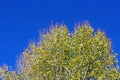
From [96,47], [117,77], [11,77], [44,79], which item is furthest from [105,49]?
[11,77]

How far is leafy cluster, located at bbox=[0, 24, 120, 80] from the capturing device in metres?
35.8

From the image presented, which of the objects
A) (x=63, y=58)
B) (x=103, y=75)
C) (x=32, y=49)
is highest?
(x=32, y=49)

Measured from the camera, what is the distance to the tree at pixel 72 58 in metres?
35.8

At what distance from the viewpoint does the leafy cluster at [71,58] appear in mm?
35750

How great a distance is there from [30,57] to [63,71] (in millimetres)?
5226

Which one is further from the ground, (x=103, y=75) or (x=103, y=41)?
(x=103, y=41)

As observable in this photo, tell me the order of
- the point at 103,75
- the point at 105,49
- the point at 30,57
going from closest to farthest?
the point at 103,75 < the point at 105,49 < the point at 30,57

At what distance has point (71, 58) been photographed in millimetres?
36688

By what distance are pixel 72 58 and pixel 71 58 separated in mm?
105

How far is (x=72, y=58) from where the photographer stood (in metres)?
36.7

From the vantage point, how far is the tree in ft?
117

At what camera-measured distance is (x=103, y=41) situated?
38.5 metres

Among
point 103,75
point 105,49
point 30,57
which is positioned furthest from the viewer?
point 30,57

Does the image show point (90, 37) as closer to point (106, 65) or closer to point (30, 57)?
point (106, 65)
